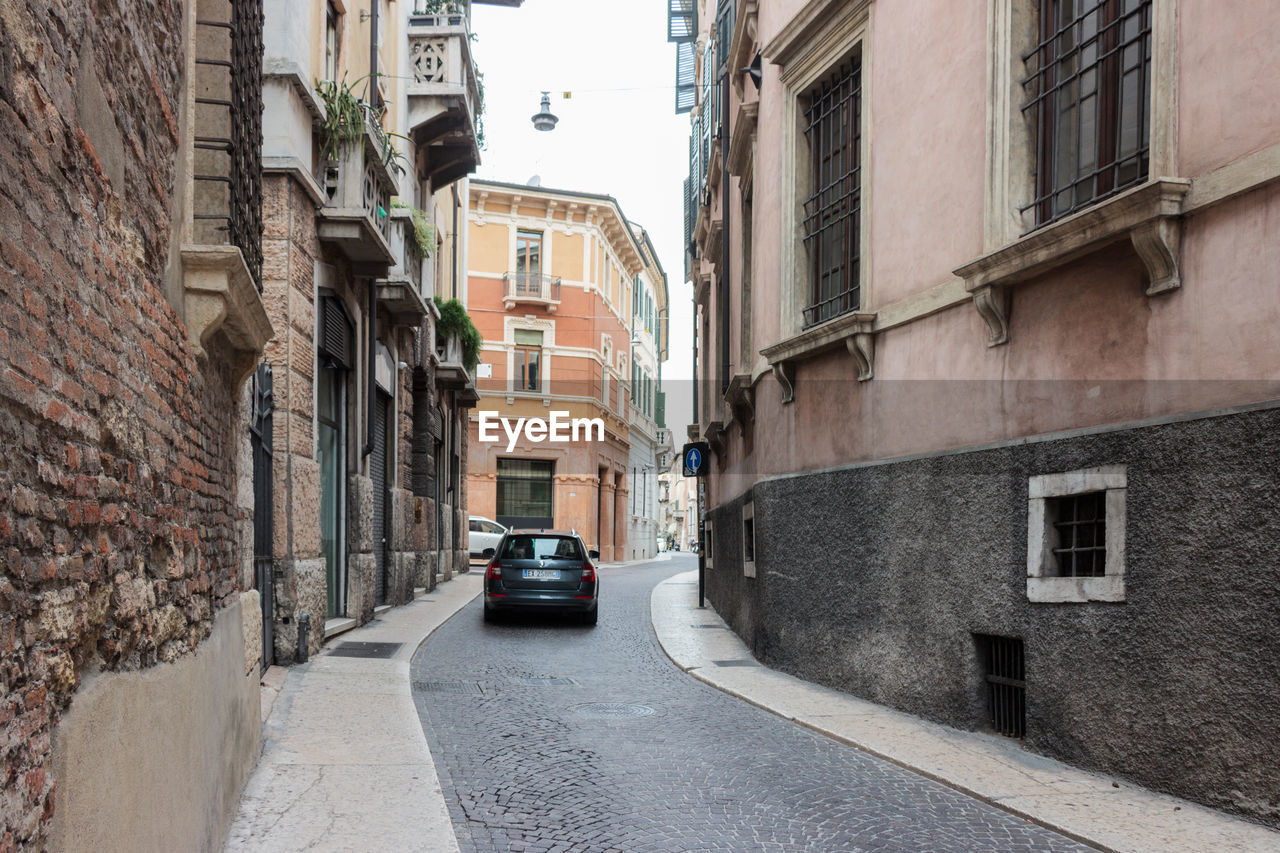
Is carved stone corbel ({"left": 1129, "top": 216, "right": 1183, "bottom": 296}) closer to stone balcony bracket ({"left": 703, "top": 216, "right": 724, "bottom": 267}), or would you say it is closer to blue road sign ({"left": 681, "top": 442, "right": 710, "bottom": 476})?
stone balcony bracket ({"left": 703, "top": 216, "right": 724, "bottom": 267})

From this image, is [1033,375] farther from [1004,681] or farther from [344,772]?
[344,772]

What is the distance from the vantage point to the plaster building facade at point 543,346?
42.8 metres

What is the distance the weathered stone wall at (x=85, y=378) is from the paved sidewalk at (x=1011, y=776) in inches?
173

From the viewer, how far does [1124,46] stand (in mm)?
7297

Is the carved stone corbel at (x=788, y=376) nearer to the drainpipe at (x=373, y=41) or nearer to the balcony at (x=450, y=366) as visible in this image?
the drainpipe at (x=373, y=41)

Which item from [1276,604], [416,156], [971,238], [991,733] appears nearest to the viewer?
[1276,604]

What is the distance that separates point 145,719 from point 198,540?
60.1 inches

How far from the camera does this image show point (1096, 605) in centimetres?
701

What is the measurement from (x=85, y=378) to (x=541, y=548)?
13.8 meters

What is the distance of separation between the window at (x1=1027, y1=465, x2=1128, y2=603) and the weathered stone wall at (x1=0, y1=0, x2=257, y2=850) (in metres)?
5.15

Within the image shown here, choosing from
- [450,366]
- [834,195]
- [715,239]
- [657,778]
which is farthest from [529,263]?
[657,778]

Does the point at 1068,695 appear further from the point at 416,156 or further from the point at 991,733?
the point at 416,156

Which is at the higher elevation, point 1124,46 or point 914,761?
point 1124,46

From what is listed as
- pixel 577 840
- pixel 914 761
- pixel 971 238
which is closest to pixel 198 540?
pixel 577 840
